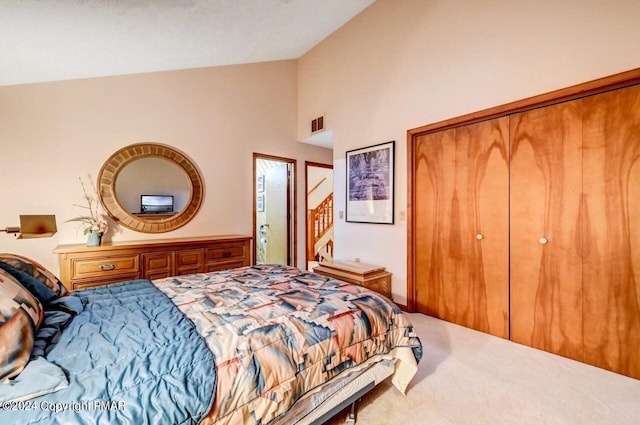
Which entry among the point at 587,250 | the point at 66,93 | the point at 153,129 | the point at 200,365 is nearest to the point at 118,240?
the point at 153,129

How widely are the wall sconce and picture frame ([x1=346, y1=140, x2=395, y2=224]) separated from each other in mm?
2837

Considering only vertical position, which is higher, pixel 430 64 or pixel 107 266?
pixel 430 64

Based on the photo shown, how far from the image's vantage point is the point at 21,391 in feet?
2.55

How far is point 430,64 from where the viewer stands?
2.79m

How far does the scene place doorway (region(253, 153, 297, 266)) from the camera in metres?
4.49

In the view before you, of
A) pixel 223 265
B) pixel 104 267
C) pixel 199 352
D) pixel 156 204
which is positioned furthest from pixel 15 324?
pixel 156 204

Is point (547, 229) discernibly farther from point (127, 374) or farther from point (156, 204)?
point (156, 204)

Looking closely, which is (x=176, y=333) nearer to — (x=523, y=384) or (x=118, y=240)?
(x=523, y=384)

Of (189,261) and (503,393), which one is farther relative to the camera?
(189,261)

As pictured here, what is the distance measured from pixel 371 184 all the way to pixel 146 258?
2.65 meters

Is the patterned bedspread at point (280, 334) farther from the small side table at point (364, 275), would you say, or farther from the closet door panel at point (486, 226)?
the closet door panel at point (486, 226)

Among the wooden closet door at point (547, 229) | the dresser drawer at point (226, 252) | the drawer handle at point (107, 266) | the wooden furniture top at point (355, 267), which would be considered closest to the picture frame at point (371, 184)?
the wooden furniture top at point (355, 267)

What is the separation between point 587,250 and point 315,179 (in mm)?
5308

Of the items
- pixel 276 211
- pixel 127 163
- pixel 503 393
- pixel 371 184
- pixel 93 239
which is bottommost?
pixel 503 393
